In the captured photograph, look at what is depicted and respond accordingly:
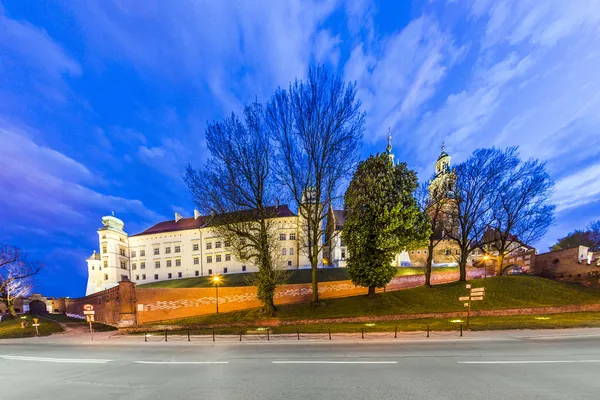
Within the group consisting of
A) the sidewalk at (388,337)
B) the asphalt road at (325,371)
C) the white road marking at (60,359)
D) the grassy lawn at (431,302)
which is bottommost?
the grassy lawn at (431,302)

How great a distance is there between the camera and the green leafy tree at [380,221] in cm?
1977

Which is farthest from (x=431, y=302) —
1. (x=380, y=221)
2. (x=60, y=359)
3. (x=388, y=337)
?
(x=60, y=359)

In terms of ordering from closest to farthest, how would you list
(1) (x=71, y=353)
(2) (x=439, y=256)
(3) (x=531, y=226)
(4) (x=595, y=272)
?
(1) (x=71, y=353) < (4) (x=595, y=272) < (3) (x=531, y=226) < (2) (x=439, y=256)

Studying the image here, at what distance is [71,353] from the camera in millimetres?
13383

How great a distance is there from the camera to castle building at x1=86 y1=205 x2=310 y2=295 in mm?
46375

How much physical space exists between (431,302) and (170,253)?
48.5 m

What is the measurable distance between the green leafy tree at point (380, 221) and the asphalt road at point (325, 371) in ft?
27.2

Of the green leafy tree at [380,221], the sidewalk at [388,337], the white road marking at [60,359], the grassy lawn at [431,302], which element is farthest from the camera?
the green leafy tree at [380,221]

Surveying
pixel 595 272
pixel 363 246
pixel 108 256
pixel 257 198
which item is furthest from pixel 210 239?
pixel 595 272

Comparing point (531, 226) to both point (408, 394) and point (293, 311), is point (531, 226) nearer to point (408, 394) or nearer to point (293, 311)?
point (293, 311)

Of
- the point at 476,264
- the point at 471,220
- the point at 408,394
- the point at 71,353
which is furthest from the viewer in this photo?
the point at 476,264

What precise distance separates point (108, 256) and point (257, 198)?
46945 millimetres

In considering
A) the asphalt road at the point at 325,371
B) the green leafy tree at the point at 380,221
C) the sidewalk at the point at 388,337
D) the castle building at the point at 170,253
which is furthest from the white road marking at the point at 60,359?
the castle building at the point at 170,253

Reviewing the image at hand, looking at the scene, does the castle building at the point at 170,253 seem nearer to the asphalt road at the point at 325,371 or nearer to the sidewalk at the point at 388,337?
the sidewalk at the point at 388,337
